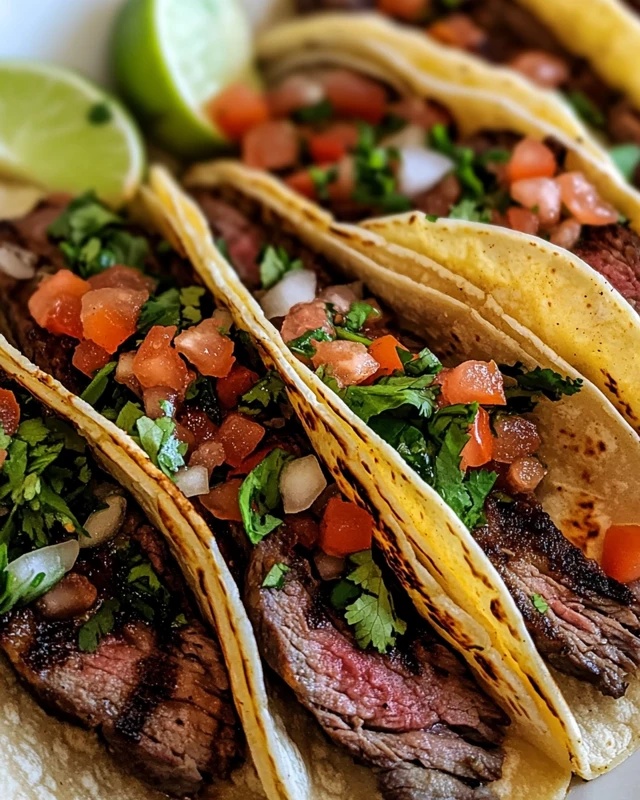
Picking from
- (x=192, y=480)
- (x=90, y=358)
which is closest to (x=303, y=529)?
(x=192, y=480)

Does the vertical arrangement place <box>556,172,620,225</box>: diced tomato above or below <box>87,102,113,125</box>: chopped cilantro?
above

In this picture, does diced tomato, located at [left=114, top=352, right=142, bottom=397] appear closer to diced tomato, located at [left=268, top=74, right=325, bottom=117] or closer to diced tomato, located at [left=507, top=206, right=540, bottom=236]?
diced tomato, located at [left=507, top=206, right=540, bottom=236]

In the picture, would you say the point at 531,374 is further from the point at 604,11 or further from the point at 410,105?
the point at 604,11

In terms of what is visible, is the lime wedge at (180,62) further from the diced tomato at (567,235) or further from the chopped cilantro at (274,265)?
the diced tomato at (567,235)

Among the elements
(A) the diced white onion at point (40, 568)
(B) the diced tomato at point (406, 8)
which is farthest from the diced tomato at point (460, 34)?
(A) the diced white onion at point (40, 568)

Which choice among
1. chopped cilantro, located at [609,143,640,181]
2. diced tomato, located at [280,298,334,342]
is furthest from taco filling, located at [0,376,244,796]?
chopped cilantro, located at [609,143,640,181]

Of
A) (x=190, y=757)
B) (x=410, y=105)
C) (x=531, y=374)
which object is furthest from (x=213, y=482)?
(x=410, y=105)
